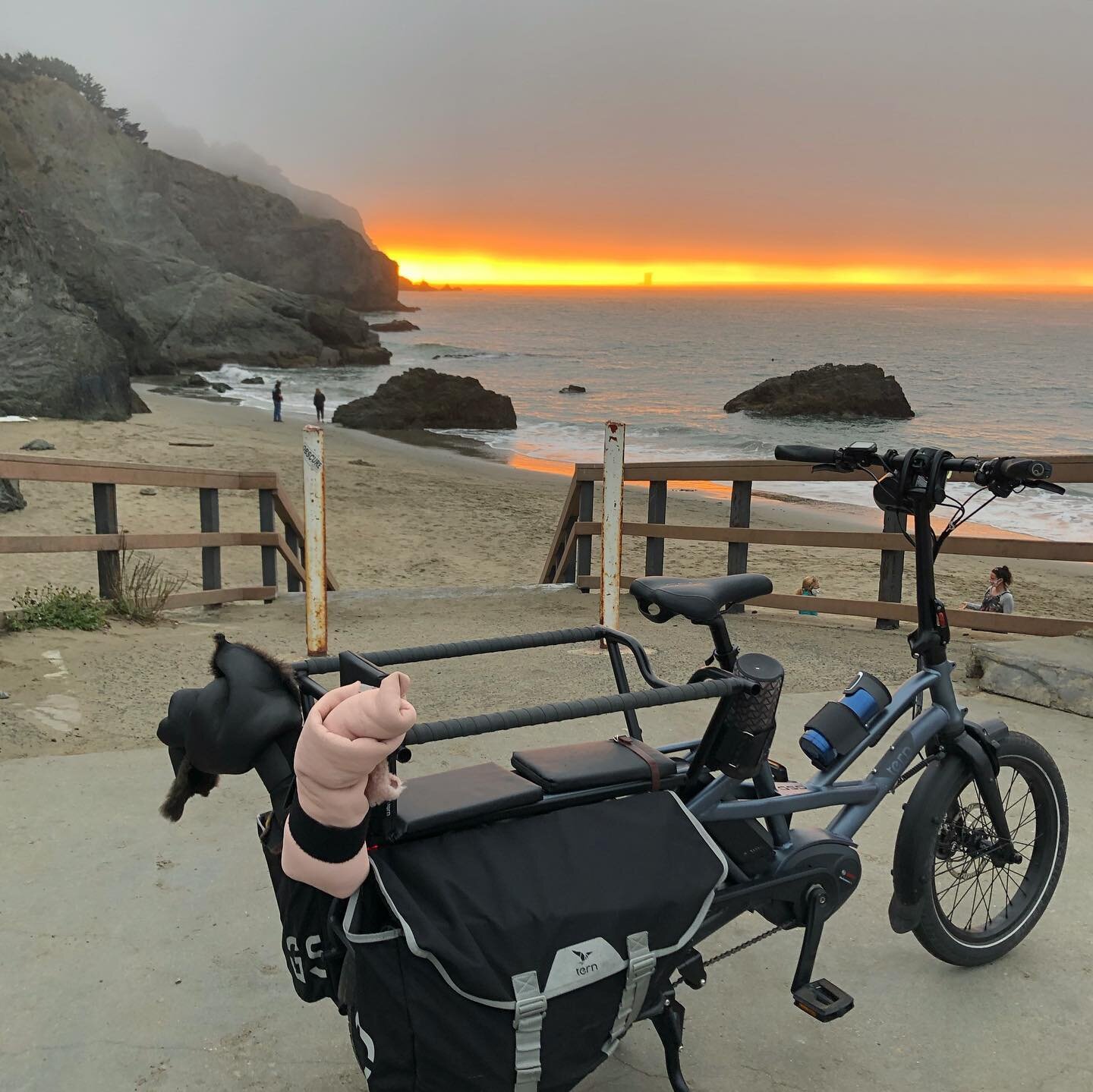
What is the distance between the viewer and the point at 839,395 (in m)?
44.0

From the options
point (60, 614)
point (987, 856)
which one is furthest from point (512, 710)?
point (60, 614)

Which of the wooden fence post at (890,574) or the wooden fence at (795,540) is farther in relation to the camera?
the wooden fence post at (890,574)

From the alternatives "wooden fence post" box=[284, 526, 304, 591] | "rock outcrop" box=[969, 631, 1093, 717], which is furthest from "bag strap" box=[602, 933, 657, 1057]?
"wooden fence post" box=[284, 526, 304, 591]

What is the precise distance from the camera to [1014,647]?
5.20m

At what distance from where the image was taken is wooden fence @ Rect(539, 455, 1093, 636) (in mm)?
5957

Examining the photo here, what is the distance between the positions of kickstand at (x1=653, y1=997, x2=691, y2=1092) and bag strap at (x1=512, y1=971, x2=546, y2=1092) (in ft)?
1.29

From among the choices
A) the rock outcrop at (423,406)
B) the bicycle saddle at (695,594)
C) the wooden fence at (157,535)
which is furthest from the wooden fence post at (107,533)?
the rock outcrop at (423,406)

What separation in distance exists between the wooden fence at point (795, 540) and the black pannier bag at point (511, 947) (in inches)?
145

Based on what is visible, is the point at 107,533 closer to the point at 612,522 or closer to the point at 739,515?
the point at 612,522

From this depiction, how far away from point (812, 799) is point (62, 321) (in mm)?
25823

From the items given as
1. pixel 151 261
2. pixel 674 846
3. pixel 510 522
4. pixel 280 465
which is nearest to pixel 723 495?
pixel 510 522

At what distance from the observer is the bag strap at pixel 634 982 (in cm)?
195

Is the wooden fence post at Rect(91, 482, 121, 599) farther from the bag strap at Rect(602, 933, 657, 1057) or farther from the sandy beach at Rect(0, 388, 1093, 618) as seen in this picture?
the bag strap at Rect(602, 933, 657, 1057)

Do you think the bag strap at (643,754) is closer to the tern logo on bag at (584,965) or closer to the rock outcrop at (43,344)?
the tern logo on bag at (584,965)
